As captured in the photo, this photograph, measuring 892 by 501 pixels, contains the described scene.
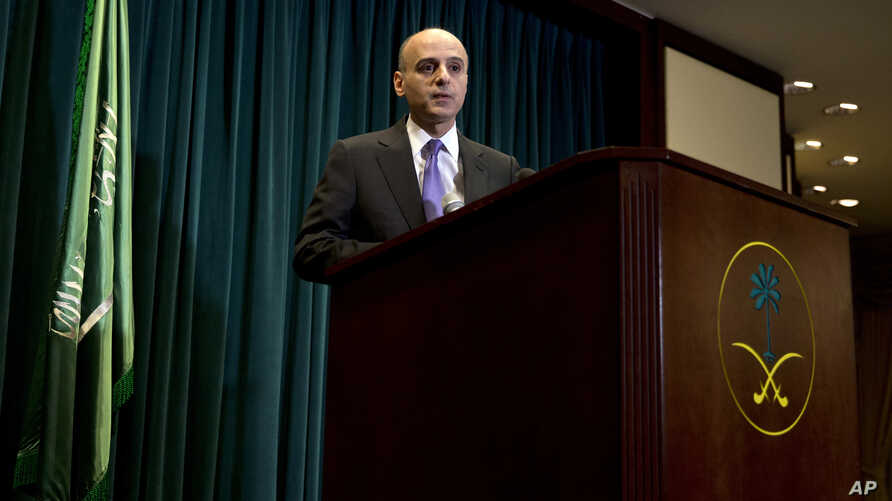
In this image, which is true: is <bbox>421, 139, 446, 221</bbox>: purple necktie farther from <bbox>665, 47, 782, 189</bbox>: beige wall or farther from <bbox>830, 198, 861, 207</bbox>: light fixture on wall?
<bbox>830, 198, 861, 207</bbox>: light fixture on wall

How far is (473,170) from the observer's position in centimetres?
208

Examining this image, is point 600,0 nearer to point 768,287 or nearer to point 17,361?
point 17,361

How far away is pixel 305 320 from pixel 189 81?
100 centimetres

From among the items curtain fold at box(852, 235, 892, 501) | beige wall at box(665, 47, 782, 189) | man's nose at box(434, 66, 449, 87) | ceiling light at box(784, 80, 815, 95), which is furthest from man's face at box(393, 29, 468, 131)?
curtain fold at box(852, 235, 892, 501)

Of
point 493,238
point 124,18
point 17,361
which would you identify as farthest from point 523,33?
point 493,238

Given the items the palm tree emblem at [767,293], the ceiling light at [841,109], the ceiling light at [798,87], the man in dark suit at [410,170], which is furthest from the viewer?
the ceiling light at [841,109]

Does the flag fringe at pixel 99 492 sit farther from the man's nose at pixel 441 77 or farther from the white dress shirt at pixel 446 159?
the man's nose at pixel 441 77

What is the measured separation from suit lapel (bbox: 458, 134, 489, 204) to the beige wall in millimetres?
2791

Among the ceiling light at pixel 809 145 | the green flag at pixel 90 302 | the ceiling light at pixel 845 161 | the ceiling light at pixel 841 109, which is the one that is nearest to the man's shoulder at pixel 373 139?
the green flag at pixel 90 302

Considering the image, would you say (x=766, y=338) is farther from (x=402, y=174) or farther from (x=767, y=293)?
(x=402, y=174)

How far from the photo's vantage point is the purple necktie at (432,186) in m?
1.96

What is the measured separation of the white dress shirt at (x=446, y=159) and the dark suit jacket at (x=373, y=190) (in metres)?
0.02

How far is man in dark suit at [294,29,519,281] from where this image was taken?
195 cm

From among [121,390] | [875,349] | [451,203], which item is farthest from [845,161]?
[451,203]
